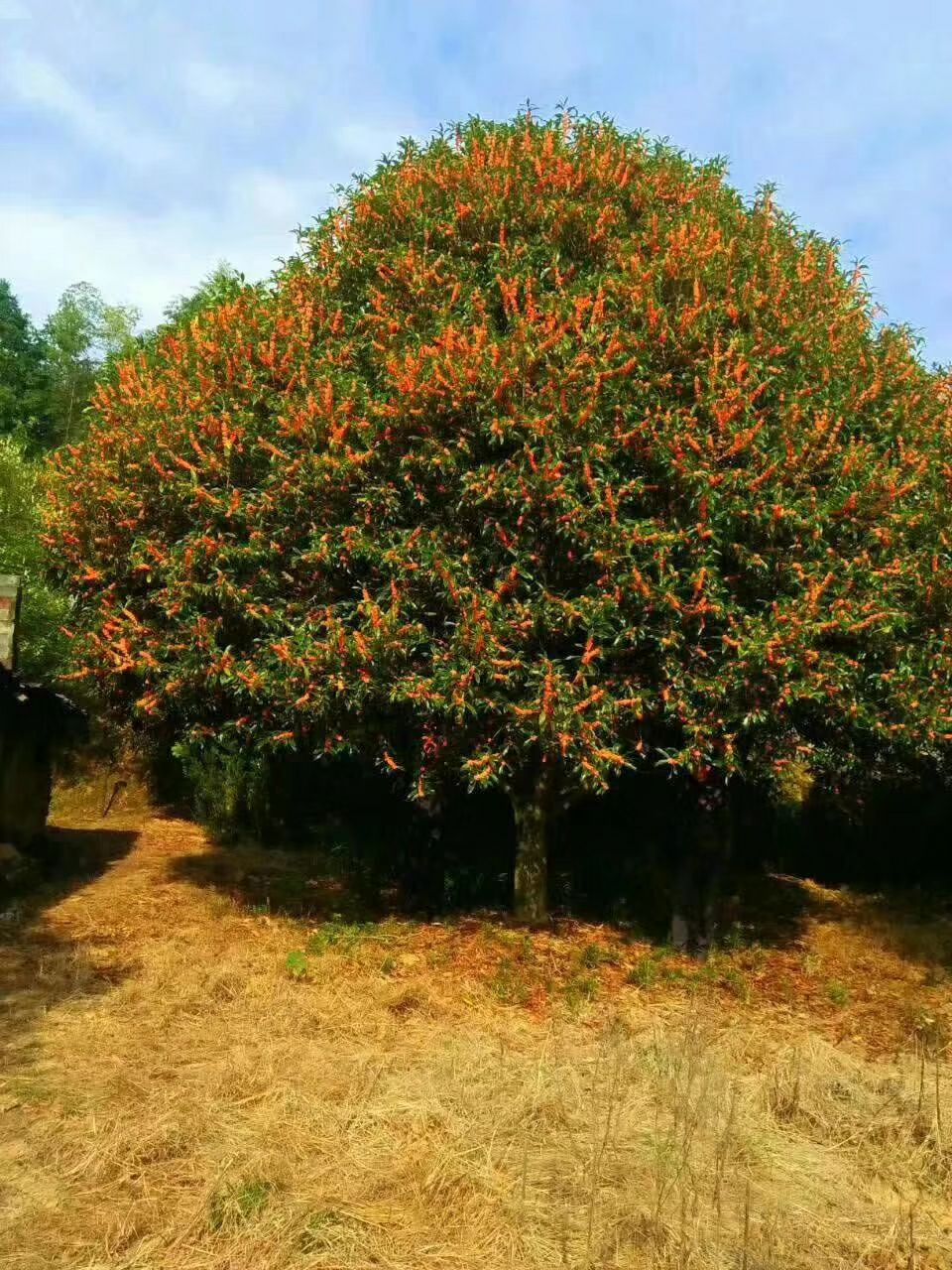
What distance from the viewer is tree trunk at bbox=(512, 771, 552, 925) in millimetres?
12766

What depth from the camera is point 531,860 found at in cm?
1300

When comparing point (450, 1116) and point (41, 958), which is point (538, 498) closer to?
point (450, 1116)

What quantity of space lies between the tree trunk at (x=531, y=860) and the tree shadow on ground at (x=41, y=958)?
4944 mm

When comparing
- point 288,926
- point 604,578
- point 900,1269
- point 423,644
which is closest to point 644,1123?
point 900,1269

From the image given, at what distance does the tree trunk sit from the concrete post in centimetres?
722

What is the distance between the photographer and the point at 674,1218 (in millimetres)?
5086

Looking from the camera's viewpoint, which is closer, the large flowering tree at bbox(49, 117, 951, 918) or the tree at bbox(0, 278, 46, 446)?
the large flowering tree at bbox(49, 117, 951, 918)

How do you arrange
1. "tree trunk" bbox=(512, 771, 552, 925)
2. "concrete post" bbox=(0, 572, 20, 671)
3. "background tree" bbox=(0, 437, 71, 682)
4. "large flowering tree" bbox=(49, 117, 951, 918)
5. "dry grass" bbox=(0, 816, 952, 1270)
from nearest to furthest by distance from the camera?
"dry grass" bbox=(0, 816, 952, 1270) → "large flowering tree" bbox=(49, 117, 951, 918) → "tree trunk" bbox=(512, 771, 552, 925) → "concrete post" bbox=(0, 572, 20, 671) → "background tree" bbox=(0, 437, 71, 682)

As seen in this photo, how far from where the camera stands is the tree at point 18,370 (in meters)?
44.7

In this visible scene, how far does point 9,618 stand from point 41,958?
5.45 m

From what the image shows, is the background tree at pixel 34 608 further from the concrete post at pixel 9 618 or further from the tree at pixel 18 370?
the tree at pixel 18 370

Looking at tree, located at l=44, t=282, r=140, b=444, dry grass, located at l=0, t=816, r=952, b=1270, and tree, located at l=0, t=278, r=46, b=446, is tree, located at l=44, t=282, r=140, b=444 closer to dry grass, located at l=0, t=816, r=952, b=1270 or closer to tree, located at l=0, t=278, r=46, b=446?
tree, located at l=0, t=278, r=46, b=446

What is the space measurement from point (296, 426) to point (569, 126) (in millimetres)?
5771

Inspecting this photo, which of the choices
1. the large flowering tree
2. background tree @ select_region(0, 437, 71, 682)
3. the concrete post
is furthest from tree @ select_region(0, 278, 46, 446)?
the large flowering tree
